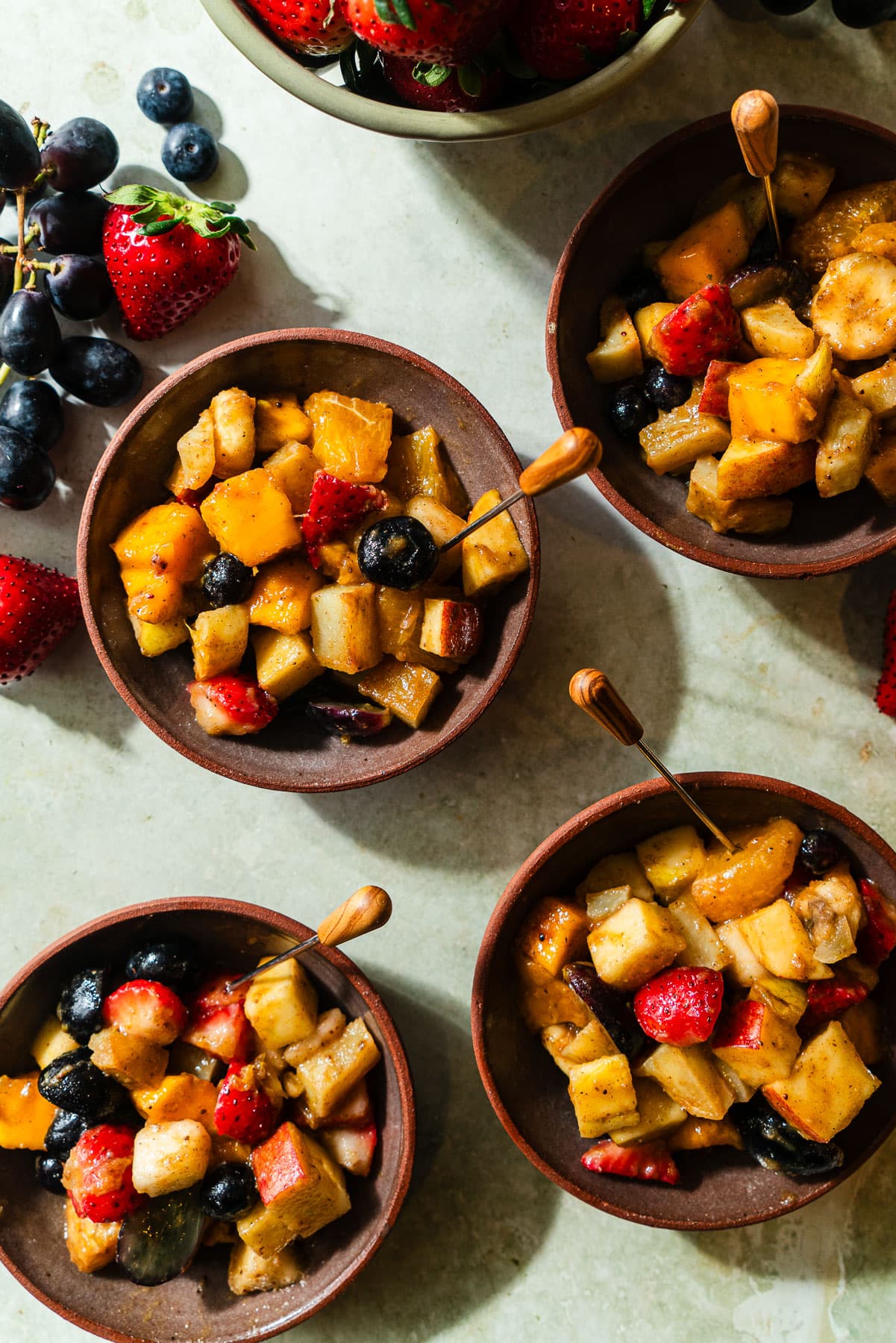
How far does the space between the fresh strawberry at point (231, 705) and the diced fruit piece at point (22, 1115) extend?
712mm

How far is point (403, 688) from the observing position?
6.07 feet

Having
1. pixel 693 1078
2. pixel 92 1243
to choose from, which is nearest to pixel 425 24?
pixel 693 1078

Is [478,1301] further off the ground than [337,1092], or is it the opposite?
[337,1092]

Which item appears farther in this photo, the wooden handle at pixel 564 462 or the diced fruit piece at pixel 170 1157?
the diced fruit piece at pixel 170 1157

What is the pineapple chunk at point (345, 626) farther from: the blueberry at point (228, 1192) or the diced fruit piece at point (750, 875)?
the blueberry at point (228, 1192)

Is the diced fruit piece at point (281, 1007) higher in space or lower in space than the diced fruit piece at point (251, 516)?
lower

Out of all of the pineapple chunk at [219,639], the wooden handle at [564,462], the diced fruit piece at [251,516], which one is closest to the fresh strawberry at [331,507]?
the diced fruit piece at [251,516]

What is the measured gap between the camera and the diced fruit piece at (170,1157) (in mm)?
1797

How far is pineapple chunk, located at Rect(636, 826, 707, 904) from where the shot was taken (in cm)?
189

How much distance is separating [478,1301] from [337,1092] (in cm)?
55

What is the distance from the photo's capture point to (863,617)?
6.88 ft

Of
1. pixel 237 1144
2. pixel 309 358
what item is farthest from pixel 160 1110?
pixel 309 358

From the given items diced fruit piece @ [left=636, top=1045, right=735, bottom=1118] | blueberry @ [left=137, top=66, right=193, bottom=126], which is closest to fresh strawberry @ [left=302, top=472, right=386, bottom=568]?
blueberry @ [left=137, top=66, right=193, bottom=126]

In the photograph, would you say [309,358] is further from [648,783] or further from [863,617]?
[863,617]
